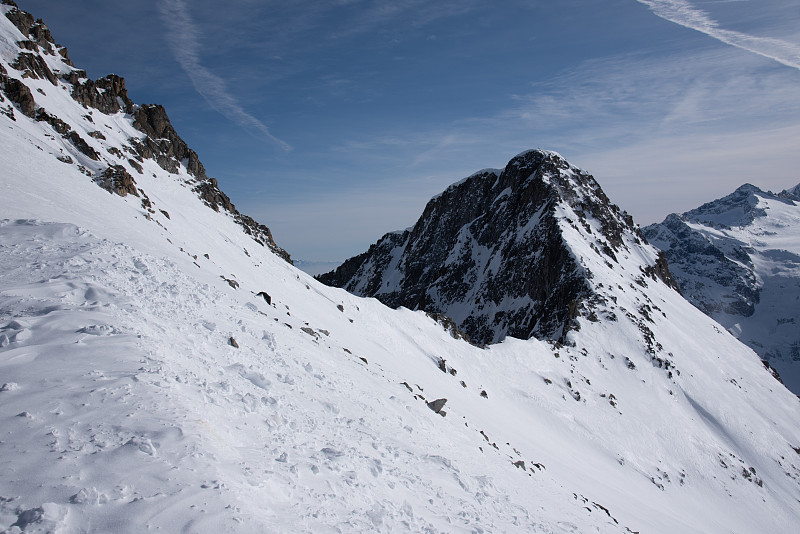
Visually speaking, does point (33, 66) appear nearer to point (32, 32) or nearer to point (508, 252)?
point (32, 32)

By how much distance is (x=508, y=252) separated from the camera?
85.4 meters

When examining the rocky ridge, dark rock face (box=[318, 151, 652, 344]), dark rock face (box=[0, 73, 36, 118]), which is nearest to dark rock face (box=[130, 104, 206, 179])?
the rocky ridge

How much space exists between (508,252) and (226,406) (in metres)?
80.0

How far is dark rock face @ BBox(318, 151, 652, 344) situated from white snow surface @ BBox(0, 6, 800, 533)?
96.5 feet

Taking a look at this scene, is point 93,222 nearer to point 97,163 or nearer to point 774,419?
point 97,163

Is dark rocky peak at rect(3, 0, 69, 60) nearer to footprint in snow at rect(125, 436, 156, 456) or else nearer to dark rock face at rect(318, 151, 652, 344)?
footprint in snow at rect(125, 436, 156, 456)

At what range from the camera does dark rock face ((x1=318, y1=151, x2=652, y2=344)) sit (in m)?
68.4

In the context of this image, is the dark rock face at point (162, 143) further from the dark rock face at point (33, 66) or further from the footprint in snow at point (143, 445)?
the footprint in snow at point (143, 445)

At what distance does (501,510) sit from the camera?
39.3 feet

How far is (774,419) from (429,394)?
62.6m

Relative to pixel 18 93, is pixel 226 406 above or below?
below

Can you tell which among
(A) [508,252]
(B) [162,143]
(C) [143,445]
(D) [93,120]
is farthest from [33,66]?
(A) [508,252]

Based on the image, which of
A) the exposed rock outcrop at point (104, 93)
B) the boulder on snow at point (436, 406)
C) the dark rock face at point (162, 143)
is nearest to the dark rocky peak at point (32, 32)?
the exposed rock outcrop at point (104, 93)

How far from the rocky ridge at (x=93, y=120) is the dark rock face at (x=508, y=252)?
4091cm
